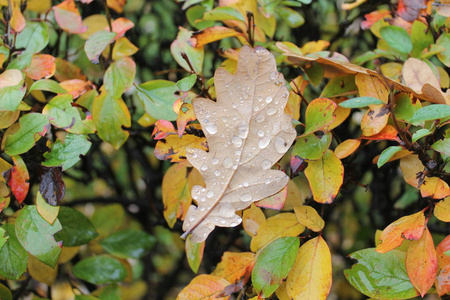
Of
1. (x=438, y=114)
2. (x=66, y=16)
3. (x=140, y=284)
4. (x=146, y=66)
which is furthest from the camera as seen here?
(x=140, y=284)

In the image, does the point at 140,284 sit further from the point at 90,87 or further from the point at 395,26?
the point at 395,26

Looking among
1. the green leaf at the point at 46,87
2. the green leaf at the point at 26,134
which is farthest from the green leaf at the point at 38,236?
the green leaf at the point at 46,87

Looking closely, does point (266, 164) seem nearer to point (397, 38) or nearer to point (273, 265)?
point (273, 265)

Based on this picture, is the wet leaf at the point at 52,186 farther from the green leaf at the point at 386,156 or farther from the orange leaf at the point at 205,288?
the green leaf at the point at 386,156

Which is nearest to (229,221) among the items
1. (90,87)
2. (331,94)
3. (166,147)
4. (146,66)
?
(166,147)

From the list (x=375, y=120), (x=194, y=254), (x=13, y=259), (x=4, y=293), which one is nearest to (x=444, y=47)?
(x=375, y=120)

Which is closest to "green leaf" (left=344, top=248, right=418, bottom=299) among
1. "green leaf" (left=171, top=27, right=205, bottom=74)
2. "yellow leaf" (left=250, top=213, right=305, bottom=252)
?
"yellow leaf" (left=250, top=213, right=305, bottom=252)

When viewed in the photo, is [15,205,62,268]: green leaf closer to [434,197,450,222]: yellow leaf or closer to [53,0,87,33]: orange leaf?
[53,0,87,33]: orange leaf
